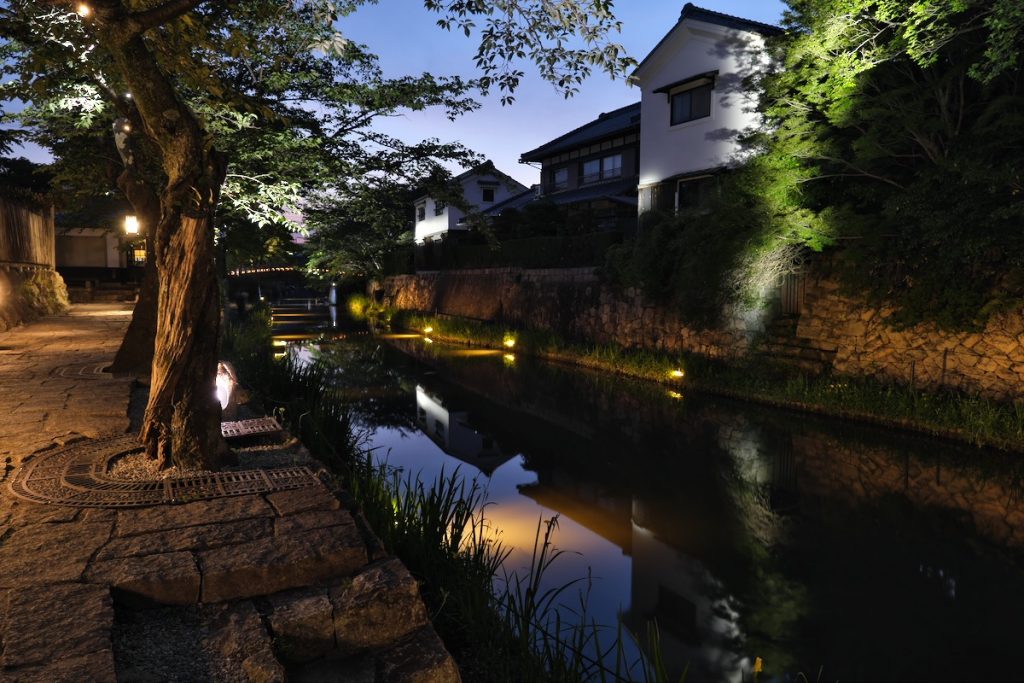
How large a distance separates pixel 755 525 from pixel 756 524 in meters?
0.03

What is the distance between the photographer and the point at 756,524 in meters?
6.56

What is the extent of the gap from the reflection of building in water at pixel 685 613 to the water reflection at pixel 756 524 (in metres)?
0.02

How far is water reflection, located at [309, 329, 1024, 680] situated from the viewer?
447 cm

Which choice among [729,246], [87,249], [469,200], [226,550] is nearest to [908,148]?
[729,246]

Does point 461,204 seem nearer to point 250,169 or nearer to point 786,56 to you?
point 250,169

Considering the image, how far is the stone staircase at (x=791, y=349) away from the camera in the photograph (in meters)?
11.6

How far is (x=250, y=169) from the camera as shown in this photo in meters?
10.5

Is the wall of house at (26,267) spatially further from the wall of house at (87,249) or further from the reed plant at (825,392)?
the reed plant at (825,392)

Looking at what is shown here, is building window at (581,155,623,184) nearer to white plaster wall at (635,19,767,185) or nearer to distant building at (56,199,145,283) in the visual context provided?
white plaster wall at (635,19,767,185)

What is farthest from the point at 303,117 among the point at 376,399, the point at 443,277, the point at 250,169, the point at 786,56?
the point at 443,277

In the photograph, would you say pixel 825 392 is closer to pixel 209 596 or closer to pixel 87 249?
pixel 209 596

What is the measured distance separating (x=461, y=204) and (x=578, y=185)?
18968 mm

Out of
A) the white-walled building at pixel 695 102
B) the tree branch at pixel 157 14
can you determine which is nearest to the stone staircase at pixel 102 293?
the white-walled building at pixel 695 102

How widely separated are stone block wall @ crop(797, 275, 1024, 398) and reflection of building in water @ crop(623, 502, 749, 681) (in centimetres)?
618
